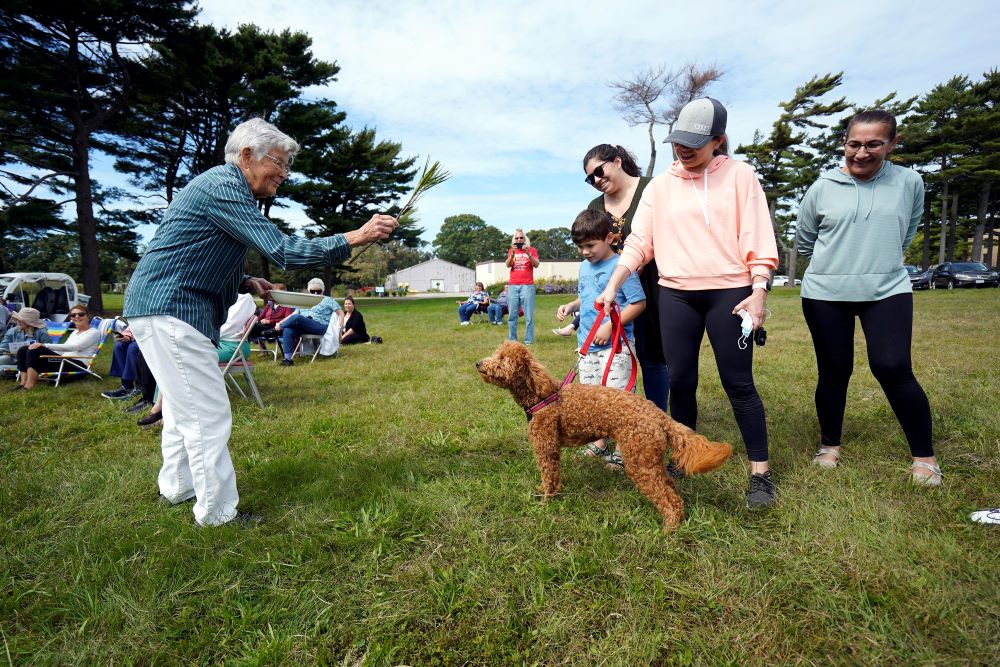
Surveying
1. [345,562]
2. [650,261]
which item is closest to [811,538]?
[650,261]

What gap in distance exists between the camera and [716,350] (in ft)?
8.57

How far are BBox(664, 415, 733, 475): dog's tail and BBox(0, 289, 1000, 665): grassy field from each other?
0.37 metres

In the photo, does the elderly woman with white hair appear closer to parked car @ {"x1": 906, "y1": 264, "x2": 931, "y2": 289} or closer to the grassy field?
the grassy field

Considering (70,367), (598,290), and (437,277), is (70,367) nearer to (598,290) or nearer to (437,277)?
(598,290)

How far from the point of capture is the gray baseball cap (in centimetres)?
241

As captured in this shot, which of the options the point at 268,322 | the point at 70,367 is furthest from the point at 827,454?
the point at 70,367

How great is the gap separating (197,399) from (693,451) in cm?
254

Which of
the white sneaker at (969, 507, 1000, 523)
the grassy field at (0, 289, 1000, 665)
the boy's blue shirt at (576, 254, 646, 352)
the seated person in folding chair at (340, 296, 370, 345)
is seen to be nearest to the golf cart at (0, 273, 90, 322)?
the seated person in folding chair at (340, 296, 370, 345)

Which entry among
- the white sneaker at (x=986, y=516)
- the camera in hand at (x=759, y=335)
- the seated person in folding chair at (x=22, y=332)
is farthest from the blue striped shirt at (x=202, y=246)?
the seated person in folding chair at (x=22, y=332)

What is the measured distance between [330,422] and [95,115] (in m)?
20.9

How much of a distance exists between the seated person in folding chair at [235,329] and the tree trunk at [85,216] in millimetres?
15240

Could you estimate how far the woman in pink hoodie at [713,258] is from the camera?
2459 mm

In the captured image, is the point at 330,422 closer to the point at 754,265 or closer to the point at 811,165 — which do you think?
the point at 754,265

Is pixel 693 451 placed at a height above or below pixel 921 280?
above
